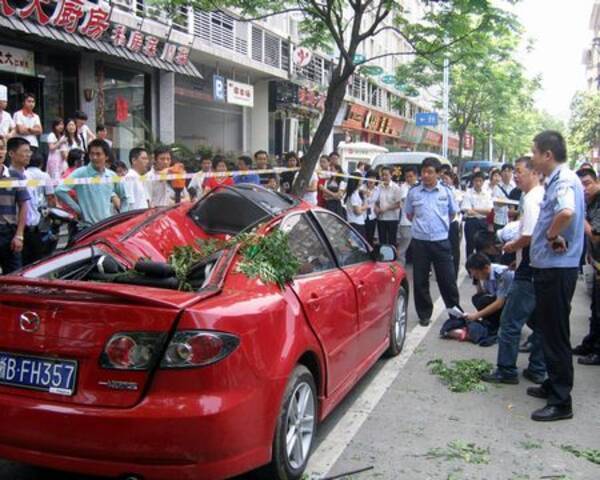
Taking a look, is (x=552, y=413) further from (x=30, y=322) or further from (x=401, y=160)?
(x=401, y=160)

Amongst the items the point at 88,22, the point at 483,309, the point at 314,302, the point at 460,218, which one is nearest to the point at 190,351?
the point at 314,302

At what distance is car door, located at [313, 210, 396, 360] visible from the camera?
14.8 ft

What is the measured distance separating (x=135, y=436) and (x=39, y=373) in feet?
1.77

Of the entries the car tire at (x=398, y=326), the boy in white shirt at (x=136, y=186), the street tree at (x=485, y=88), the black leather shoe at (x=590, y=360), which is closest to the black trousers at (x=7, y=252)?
the boy in white shirt at (x=136, y=186)

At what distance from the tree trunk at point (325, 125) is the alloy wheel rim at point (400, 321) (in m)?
3.75

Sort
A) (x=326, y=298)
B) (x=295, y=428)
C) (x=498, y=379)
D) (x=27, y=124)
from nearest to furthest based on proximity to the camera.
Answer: (x=295, y=428) < (x=326, y=298) < (x=498, y=379) < (x=27, y=124)

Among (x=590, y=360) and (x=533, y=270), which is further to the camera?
(x=590, y=360)

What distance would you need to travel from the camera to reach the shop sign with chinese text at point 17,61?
38.0 ft

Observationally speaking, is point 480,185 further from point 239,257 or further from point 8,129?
point 239,257

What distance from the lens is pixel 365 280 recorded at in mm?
4672

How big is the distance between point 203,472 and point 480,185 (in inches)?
339

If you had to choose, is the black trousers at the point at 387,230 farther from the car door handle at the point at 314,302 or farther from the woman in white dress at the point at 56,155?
the car door handle at the point at 314,302

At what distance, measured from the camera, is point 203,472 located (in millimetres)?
2697

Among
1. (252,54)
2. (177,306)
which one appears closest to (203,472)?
(177,306)
